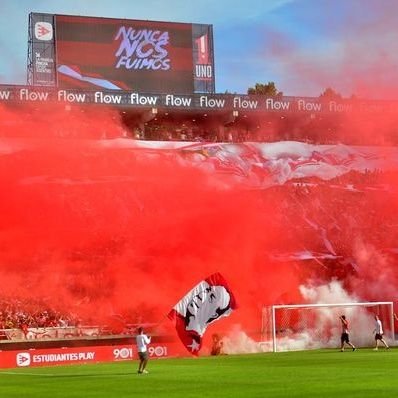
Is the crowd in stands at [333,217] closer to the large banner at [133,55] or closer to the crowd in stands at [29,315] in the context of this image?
the large banner at [133,55]

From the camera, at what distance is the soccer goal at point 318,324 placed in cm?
4659

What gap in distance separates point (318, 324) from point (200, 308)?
35.4ft

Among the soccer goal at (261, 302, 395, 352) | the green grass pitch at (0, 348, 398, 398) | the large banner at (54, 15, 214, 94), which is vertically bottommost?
the green grass pitch at (0, 348, 398, 398)

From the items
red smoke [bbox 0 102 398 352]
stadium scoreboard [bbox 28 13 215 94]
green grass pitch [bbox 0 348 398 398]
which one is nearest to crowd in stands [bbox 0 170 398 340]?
red smoke [bbox 0 102 398 352]

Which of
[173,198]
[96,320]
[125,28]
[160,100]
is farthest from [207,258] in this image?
[125,28]

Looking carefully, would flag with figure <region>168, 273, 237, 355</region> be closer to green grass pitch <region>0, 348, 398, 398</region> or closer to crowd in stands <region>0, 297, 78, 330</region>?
green grass pitch <region>0, 348, 398, 398</region>

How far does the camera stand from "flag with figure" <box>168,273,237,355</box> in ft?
131

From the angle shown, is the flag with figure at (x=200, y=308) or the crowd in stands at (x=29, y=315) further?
the crowd in stands at (x=29, y=315)

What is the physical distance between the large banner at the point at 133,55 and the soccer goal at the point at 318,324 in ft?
68.5

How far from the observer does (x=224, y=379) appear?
26547mm

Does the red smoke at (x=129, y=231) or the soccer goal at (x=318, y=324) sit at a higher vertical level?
the red smoke at (x=129, y=231)

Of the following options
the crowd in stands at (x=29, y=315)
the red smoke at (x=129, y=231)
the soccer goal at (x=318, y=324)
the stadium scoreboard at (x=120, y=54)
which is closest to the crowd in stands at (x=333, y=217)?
the red smoke at (x=129, y=231)

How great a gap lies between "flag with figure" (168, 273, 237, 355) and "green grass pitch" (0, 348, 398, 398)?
2989 millimetres

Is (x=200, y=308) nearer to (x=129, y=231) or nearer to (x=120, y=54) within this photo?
(x=129, y=231)
